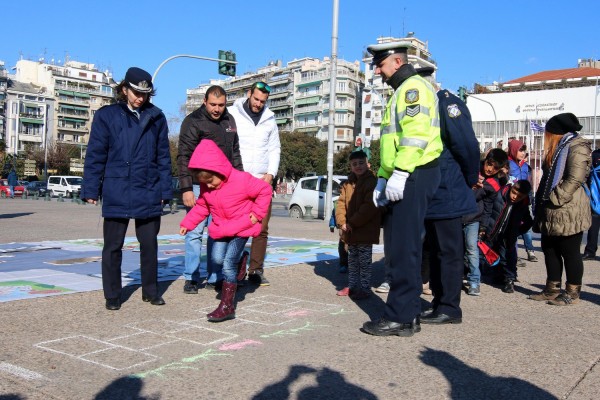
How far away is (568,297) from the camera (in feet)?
19.8

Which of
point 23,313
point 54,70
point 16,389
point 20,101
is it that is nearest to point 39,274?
point 23,313

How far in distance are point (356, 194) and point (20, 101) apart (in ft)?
394

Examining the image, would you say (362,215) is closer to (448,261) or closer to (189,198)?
(448,261)

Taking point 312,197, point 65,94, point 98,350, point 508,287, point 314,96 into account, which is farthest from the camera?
point 65,94

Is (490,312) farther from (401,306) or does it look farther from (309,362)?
(309,362)

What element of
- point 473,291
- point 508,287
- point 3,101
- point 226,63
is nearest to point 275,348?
point 473,291

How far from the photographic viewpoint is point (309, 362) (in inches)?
145

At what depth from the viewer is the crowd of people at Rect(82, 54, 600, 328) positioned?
458 centimetres

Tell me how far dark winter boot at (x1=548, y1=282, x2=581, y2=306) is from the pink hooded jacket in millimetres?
2941

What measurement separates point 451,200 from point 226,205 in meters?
1.75

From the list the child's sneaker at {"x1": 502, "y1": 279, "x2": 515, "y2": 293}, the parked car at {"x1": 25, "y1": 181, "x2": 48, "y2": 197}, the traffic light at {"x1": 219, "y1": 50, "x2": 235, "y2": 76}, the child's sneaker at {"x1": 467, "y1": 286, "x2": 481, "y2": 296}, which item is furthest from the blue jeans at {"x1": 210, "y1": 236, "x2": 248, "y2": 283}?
the parked car at {"x1": 25, "y1": 181, "x2": 48, "y2": 197}

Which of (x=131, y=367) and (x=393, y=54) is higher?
(x=393, y=54)

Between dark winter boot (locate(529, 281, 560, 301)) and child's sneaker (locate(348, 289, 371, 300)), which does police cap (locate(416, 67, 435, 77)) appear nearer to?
child's sneaker (locate(348, 289, 371, 300))

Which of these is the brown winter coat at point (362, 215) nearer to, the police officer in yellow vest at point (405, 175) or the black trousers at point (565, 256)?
the police officer in yellow vest at point (405, 175)
